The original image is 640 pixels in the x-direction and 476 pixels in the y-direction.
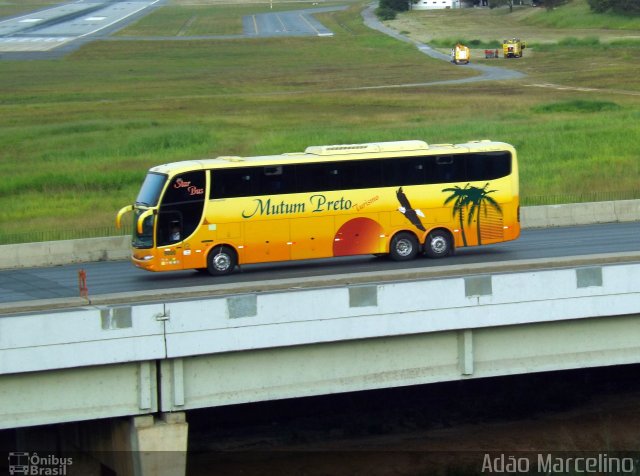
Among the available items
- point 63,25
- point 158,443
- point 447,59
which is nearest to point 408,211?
point 158,443

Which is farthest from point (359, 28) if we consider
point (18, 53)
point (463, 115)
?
point (463, 115)

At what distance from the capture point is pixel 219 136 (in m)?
59.0

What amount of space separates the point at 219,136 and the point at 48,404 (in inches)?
1633

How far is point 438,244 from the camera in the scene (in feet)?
101

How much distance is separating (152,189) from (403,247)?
6980 mm

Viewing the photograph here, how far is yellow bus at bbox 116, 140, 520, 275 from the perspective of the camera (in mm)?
28641

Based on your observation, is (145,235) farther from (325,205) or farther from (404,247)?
(404,247)

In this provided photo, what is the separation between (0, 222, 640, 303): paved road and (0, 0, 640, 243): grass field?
5.11m

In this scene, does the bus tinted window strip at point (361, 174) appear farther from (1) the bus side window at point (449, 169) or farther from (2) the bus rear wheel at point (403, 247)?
(2) the bus rear wheel at point (403, 247)

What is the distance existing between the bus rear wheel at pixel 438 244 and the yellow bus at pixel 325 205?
3 centimetres

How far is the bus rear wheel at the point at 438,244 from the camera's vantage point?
30.7m

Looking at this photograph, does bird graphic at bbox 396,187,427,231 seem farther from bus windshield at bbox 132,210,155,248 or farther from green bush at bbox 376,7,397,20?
green bush at bbox 376,7,397,20

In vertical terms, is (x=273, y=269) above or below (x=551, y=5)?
below

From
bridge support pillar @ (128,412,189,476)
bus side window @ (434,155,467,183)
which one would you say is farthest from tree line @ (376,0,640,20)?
bridge support pillar @ (128,412,189,476)
